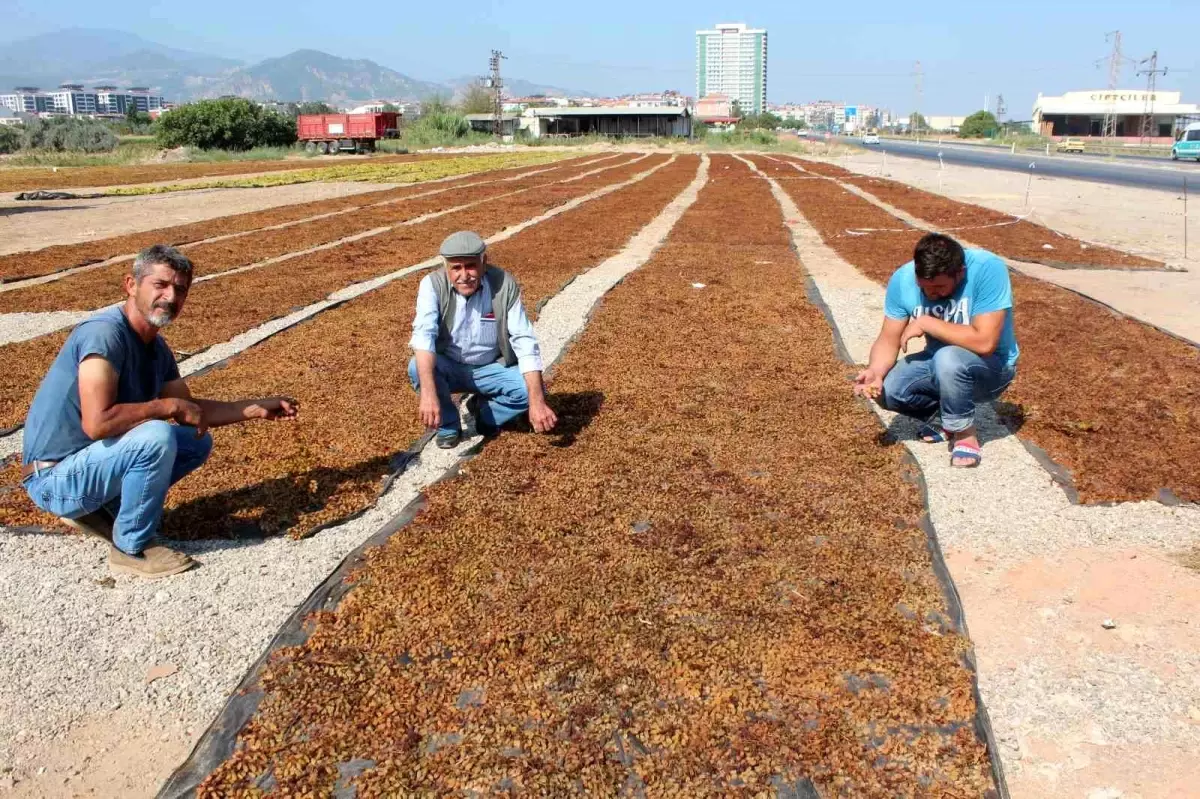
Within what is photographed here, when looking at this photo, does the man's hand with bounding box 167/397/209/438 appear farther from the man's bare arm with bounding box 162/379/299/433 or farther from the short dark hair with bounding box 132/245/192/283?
the short dark hair with bounding box 132/245/192/283

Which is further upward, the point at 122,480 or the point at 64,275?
the point at 64,275

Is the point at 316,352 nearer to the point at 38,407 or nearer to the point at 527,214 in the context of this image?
the point at 38,407

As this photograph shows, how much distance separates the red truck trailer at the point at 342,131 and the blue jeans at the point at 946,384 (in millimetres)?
49882

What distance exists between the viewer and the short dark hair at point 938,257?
3.69 metres

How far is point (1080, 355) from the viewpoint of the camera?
6117mm

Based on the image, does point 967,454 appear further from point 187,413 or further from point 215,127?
point 215,127

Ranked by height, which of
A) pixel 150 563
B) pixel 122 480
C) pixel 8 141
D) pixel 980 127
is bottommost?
pixel 150 563

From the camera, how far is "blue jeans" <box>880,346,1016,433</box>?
13.3 feet

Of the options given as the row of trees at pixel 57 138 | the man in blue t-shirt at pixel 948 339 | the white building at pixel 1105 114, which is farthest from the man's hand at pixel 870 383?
the white building at pixel 1105 114

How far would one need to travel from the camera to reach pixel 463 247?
3.92 meters

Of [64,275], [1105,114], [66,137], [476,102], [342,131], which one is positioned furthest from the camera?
[476,102]

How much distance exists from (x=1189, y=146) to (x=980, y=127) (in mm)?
66285

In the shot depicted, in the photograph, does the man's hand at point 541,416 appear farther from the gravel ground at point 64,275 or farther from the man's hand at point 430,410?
the gravel ground at point 64,275

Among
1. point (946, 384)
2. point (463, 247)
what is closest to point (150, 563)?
point (463, 247)
